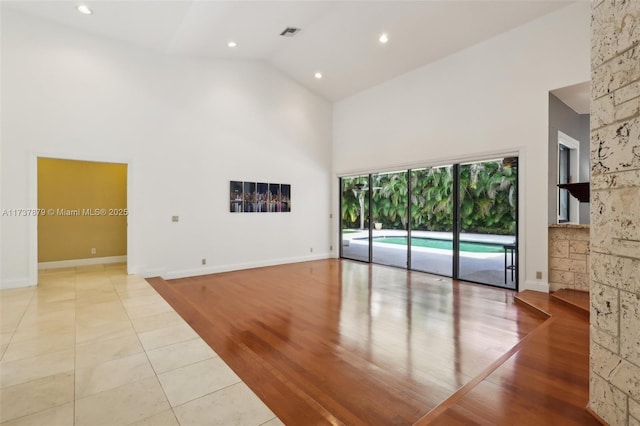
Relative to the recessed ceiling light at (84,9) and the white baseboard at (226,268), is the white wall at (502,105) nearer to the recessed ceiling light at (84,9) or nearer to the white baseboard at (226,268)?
the white baseboard at (226,268)

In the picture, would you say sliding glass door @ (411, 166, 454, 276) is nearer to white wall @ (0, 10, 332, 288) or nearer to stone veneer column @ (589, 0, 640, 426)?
white wall @ (0, 10, 332, 288)

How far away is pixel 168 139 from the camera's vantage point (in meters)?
5.95

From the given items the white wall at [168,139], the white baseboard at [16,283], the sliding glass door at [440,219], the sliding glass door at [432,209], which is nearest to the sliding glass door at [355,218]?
the sliding glass door at [440,219]

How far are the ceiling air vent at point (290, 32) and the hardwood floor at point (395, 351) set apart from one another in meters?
4.96

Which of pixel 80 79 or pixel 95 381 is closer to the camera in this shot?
pixel 95 381

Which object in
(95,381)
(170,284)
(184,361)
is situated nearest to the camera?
(95,381)

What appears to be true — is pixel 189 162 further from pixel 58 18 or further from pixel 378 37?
pixel 378 37

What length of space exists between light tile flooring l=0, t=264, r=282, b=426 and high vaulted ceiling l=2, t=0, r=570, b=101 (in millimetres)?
4489

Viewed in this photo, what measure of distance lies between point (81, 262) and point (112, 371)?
5.66m

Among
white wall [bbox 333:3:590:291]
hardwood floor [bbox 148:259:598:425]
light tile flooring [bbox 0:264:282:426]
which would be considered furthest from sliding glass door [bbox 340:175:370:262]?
light tile flooring [bbox 0:264:282:426]

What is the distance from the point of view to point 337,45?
6203 mm

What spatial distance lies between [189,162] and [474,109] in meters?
5.72

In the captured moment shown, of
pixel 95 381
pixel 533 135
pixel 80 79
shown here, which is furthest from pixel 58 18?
pixel 533 135

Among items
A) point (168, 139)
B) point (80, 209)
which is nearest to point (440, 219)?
point (168, 139)
